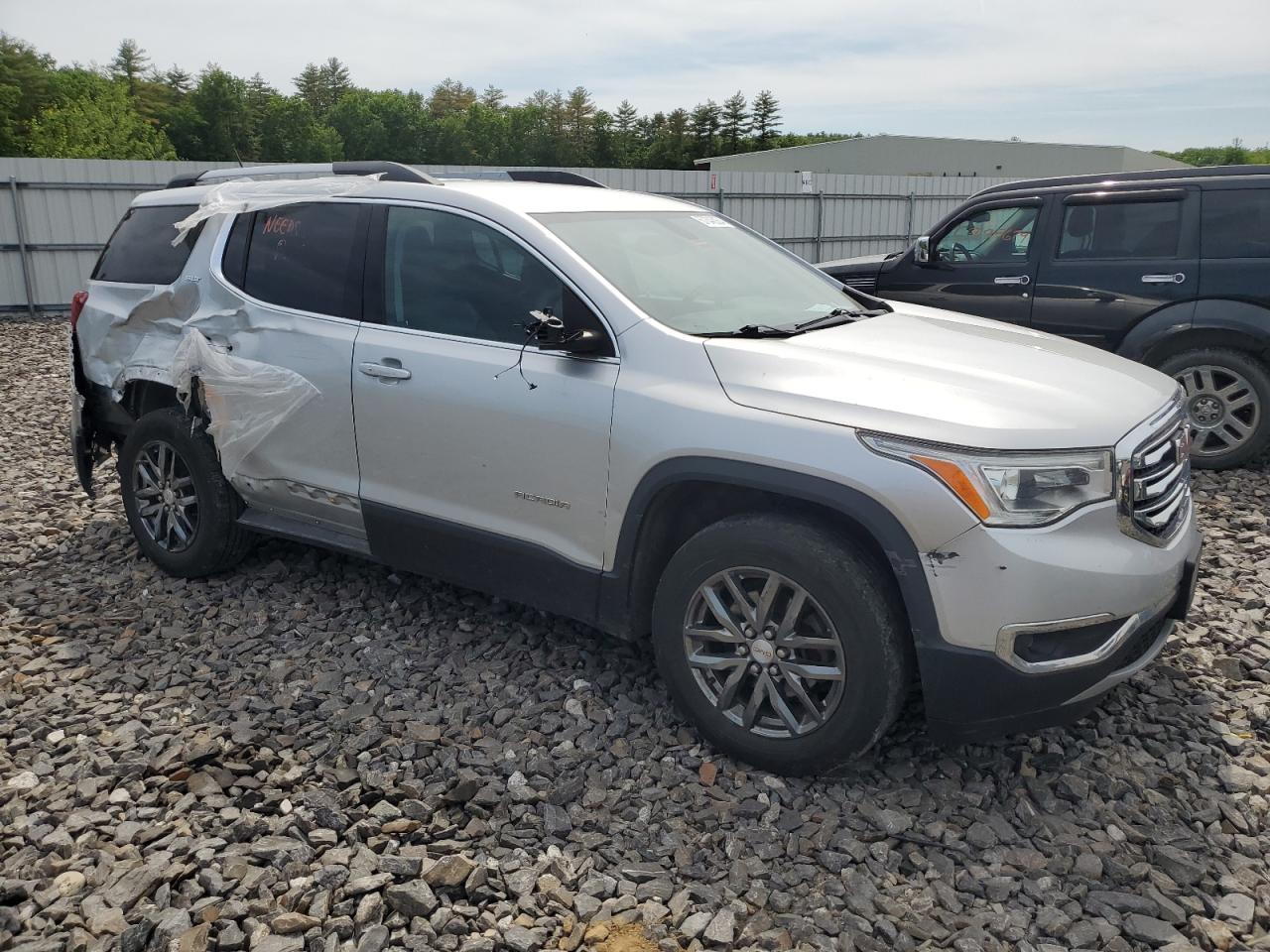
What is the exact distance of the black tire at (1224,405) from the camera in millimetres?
6285

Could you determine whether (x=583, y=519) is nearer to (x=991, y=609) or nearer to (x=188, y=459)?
(x=991, y=609)

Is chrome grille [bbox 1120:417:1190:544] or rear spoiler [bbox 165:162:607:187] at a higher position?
rear spoiler [bbox 165:162:607:187]

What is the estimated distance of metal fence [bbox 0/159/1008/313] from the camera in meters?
14.8

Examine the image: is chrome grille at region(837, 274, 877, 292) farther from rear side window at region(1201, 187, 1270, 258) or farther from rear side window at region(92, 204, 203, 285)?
rear side window at region(92, 204, 203, 285)

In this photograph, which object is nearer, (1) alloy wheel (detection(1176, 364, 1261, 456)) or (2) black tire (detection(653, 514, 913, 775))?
(2) black tire (detection(653, 514, 913, 775))

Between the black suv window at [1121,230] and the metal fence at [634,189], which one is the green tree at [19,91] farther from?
the black suv window at [1121,230]

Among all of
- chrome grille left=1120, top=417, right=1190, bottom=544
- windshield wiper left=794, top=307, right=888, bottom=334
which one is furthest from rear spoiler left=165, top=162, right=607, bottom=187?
chrome grille left=1120, top=417, right=1190, bottom=544

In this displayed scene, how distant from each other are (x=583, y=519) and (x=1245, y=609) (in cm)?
309

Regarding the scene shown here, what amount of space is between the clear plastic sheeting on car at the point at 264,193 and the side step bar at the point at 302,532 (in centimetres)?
141

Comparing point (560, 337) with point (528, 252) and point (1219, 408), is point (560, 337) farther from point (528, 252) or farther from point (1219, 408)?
point (1219, 408)

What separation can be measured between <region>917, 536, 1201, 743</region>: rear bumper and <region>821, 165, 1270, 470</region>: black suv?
4.19m

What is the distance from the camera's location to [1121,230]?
679 centimetres

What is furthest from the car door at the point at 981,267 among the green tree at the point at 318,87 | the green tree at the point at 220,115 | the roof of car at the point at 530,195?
the green tree at the point at 318,87

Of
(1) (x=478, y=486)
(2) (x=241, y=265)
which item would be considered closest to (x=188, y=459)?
(2) (x=241, y=265)
